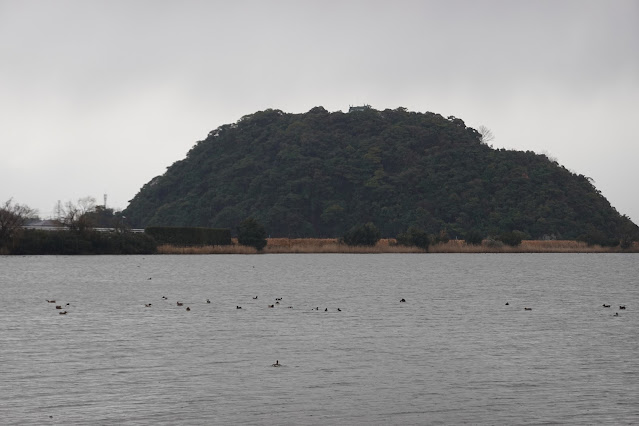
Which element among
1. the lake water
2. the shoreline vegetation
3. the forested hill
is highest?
the forested hill

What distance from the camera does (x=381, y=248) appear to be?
138 m

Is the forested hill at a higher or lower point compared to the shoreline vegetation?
higher

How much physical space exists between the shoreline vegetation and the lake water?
7222 centimetres

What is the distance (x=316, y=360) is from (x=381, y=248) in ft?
374

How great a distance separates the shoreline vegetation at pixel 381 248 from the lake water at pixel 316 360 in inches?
2843

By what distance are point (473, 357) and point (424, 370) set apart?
9.72 ft

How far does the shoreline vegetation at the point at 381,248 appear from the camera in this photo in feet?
399

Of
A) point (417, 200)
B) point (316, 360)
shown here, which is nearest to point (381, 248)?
point (417, 200)

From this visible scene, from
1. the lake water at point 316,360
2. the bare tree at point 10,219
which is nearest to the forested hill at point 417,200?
the bare tree at point 10,219

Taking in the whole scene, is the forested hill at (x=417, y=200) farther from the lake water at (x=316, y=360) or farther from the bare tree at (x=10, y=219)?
the lake water at (x=316, y=360)

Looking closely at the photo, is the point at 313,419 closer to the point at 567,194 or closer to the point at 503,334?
the point at 503,334

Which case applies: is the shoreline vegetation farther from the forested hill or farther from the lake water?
the lake water

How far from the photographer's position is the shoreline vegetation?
12166 centimetres

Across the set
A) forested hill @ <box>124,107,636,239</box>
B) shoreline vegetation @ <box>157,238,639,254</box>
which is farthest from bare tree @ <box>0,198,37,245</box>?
forested hill @ <box>124,107,636,239</box>
